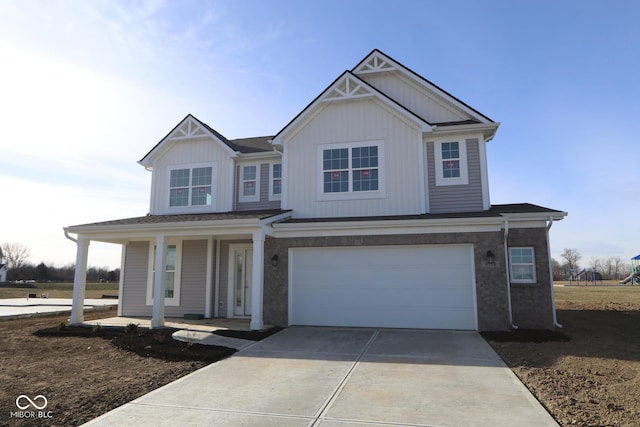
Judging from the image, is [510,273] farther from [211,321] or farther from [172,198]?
[172,198]

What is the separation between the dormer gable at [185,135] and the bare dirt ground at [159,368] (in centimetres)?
710

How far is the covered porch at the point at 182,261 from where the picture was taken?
479 inches

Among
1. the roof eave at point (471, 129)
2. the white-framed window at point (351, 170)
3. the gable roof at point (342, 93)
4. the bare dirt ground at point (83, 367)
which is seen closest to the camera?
the bare dirt ground at point (83, 367)

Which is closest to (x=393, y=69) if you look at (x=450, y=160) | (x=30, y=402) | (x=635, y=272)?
(x=450, y=160)

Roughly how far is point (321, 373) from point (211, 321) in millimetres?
6998

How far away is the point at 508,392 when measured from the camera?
6133 mm

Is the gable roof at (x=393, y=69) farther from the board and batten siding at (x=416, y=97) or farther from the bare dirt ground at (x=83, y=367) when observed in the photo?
the bare dirt ground at (x=83, y=367)

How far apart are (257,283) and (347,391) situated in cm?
565

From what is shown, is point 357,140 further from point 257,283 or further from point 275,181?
point 257,283

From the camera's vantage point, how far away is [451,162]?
13.2 metres

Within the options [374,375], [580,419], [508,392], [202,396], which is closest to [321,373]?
[374,375]

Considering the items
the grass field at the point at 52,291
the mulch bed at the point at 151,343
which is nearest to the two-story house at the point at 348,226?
the mulch bed at the point at 151,343

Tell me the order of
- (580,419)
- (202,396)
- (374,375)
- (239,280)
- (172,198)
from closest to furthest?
(580,419) < (202,396) < (374,375) < (239,280) < (172,198)

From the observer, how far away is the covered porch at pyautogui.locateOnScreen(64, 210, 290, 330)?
39.9ft
